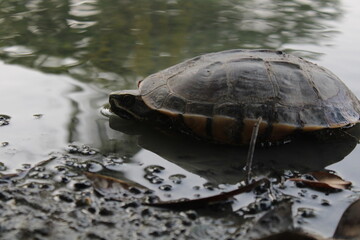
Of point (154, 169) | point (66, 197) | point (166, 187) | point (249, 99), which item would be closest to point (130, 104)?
point (154, 169)

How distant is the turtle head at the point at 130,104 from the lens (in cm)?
296

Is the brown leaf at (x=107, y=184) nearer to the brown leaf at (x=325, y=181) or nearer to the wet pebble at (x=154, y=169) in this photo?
the wet pebble at (x=154, y=169)

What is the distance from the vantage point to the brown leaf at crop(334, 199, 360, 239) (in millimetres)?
1902

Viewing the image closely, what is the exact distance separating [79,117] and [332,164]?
60.0 inches

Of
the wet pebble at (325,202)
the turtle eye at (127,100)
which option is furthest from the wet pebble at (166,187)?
the turtle eye at (127,100)

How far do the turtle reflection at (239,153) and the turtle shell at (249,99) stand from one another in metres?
0.08

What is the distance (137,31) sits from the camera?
4.80 m

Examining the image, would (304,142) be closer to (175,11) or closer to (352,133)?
(352,133)

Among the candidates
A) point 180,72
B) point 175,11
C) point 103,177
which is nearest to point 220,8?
point 175,11

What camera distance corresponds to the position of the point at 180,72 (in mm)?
2922

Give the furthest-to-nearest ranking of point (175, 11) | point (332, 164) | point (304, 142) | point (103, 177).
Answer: point (175, 11)
point (304, 142)
point (332, 164)
point (103, 177)

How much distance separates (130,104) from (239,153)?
29.7 inches

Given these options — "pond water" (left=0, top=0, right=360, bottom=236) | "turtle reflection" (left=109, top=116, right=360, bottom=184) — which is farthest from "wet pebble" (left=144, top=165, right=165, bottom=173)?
"turtle reflection" (left=109, top=116, right=360, bottom=184)

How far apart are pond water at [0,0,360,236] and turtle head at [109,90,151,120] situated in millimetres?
85
